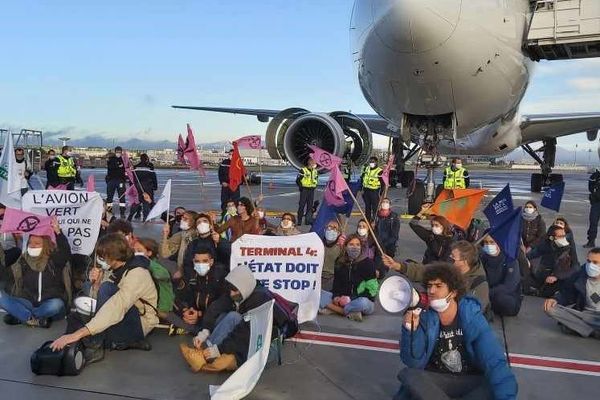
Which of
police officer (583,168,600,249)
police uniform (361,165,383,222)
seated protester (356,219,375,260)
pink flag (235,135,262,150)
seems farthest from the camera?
police uniform (361,165,383,222)

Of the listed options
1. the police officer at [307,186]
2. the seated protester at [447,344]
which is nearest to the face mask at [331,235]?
the seated protester at [447,344]

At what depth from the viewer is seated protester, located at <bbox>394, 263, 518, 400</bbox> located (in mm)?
2941

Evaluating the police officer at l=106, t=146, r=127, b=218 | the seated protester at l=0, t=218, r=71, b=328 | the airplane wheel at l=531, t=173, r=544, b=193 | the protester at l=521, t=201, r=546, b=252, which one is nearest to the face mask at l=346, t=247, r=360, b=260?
the seated protester at l=0, t=218, r=71, b=328

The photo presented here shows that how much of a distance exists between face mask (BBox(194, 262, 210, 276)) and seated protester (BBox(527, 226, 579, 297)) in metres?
3.79

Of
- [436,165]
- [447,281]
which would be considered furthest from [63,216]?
[436,165]

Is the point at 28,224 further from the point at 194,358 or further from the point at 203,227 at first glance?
the point at 194,358

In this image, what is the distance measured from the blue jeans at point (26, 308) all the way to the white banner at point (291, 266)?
168cm

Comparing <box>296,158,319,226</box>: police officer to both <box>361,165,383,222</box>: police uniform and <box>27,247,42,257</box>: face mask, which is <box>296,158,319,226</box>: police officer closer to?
<box>361,165,383,222</box>: police uniform

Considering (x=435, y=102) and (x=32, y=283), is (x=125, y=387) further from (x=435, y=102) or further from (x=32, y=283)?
(x=435, y=102)

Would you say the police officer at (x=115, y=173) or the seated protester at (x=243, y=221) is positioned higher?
the police officer at (x=115, y=173)

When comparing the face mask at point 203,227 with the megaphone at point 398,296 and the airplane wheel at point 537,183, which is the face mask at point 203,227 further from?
the airplane wheel at point 537,183

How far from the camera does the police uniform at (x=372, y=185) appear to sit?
1131 centimetres

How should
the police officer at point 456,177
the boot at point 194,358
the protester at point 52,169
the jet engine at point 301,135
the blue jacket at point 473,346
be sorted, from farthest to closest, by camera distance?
the jet engine at point 301,135, the protester at point 52,169, the police officer at point 456,177, the boot at point 194,358, the blue jacket at point 473,346

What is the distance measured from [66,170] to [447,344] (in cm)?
1164
